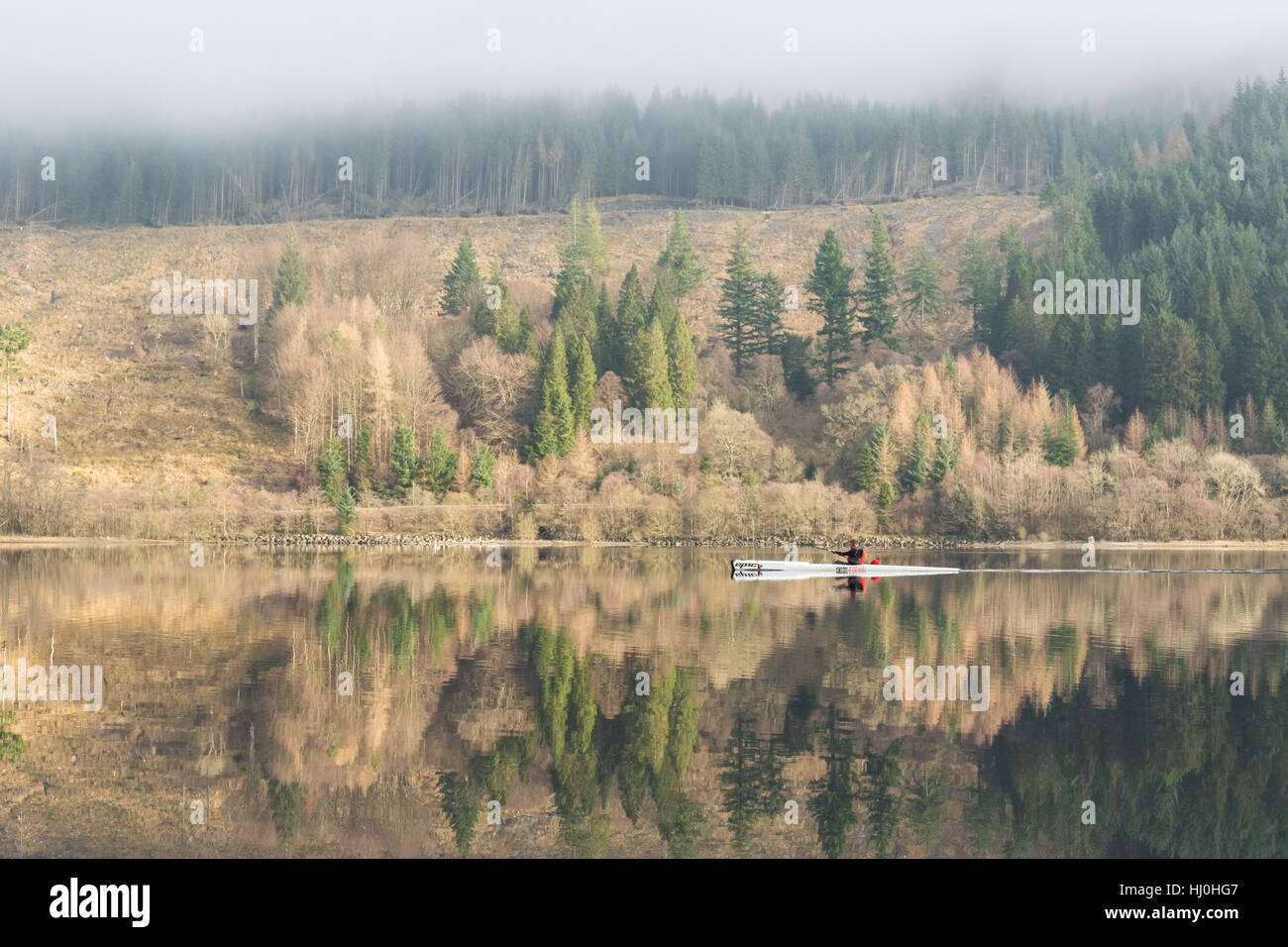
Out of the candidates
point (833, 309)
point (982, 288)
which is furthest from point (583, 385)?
point (982, 288)

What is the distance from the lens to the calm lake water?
19.2 m

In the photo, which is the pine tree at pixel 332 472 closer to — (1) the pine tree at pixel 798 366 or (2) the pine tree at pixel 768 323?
(1) the pine tree at pixel 798 366

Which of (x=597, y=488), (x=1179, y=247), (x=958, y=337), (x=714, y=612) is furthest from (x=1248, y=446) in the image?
(x=714, y=612)

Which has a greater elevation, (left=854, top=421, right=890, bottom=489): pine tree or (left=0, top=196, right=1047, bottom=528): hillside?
(left=0, top=196, right=1047, bottom=528): hillside

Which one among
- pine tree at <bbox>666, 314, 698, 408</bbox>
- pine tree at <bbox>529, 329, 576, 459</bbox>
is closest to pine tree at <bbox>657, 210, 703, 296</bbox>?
pine tree at <bbox>666, 314, 698, 408</bbox>

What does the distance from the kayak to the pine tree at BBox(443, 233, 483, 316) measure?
226ft

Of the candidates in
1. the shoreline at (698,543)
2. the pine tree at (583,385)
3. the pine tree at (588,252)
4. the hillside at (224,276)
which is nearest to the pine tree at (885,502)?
the shoreline at (698,543)

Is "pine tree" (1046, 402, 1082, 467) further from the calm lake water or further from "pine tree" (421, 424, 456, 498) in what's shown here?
the calm lake water

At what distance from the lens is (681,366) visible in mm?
113938

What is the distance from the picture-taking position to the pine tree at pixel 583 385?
106 m

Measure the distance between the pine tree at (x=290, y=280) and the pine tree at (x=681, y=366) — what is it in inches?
1549
